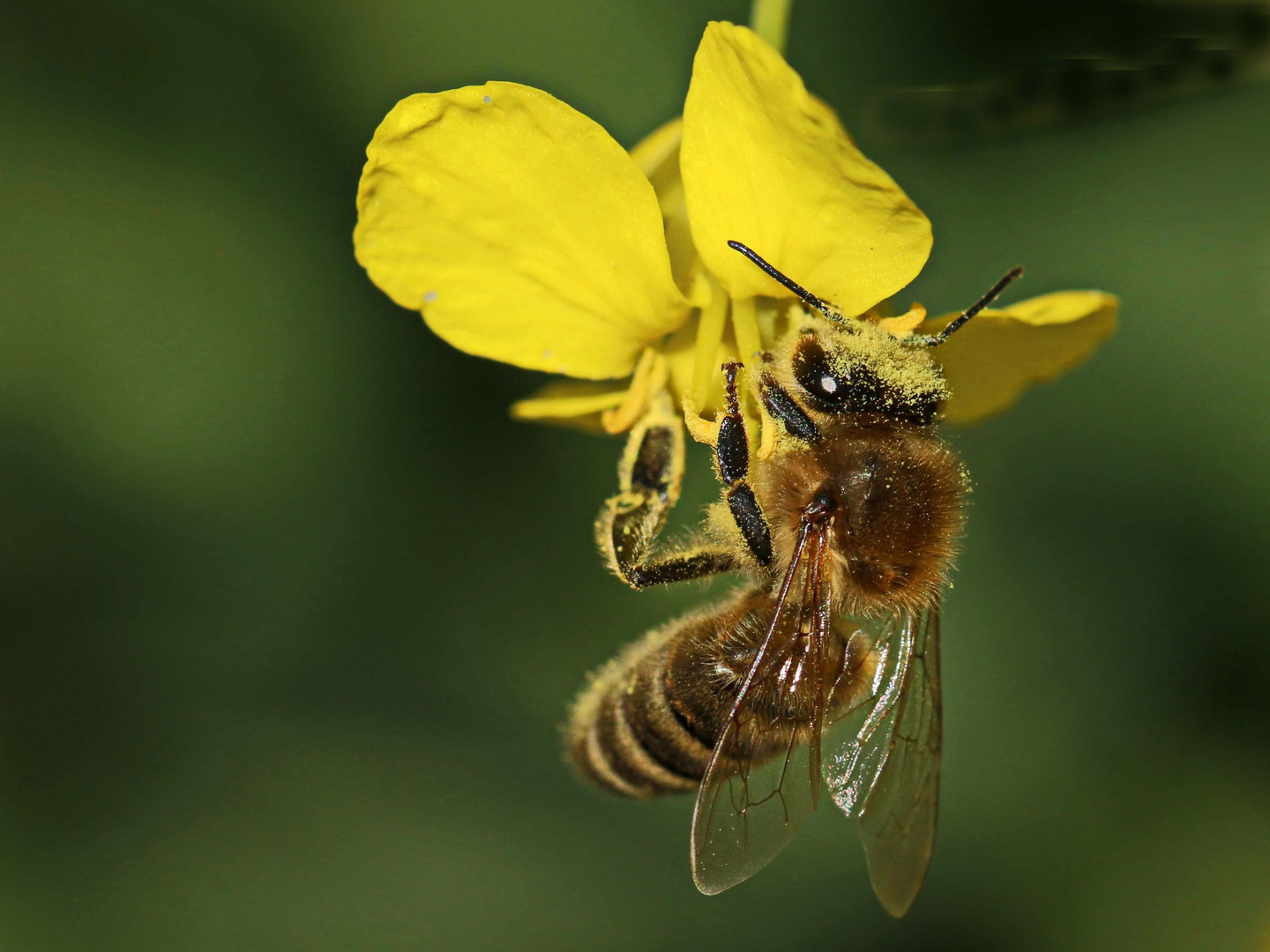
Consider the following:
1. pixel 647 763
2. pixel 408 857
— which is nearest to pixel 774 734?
pixel 647 763

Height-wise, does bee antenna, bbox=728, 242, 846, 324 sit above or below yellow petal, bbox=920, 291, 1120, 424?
above

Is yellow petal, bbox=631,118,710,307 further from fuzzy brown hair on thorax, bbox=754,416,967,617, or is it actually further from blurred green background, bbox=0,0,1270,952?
blurred green background, bbox=0,0,1270,952

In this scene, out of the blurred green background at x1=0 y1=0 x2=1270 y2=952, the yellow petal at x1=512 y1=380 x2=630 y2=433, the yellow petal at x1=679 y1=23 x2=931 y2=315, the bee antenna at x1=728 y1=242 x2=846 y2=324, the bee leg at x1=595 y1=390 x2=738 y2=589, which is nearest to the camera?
the yellow petal at x1=679 y1=23 x2=931 y2=315

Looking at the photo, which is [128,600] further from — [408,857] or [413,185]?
[413,185]

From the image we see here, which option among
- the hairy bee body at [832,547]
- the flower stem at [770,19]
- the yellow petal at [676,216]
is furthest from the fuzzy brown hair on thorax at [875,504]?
the flower stem at [770,19]

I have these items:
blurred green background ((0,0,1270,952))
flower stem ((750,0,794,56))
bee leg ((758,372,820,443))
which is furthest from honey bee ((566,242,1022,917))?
blurred green background ((0,0,1270,952))

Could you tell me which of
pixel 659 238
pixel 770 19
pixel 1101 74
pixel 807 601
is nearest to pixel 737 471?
pixel 807 601

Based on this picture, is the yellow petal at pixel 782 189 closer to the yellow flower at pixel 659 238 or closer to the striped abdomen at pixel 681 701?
the yellow flower at pixel 659 238
